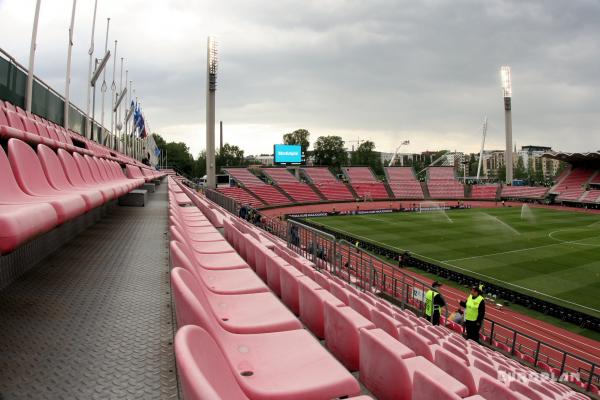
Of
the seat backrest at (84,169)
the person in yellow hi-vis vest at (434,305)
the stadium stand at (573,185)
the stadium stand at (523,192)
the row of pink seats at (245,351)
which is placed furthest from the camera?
the stadium stand at (523,192)

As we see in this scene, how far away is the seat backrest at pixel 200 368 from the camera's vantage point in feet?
3.21

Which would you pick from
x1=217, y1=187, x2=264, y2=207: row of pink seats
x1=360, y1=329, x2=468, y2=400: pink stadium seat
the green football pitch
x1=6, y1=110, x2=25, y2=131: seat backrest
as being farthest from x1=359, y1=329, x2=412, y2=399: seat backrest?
x1=217, y1=187, x2=264, y2=207: row of pink seats

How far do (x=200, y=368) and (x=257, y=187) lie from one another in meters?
52.2

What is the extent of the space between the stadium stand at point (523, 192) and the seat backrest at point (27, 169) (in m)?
67.4

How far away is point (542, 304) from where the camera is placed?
15531 mm

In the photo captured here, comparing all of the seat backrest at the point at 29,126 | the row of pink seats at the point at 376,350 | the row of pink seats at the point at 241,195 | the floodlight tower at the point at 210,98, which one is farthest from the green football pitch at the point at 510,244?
the seat backrest at the point at 29,126

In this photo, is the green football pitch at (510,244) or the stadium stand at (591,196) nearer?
the green football pitch at (510,244)

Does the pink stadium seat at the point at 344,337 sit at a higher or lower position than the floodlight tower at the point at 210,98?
lower

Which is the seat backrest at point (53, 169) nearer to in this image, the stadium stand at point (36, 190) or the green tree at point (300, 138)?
the stadium stand at point (36, 190)

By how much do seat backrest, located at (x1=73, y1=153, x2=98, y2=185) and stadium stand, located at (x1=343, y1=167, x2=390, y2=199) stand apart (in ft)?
175

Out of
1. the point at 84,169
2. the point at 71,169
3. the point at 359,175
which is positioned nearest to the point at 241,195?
the point at 359,175

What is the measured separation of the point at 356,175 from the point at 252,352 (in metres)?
65.1

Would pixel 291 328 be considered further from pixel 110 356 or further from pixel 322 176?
pixel 322 176

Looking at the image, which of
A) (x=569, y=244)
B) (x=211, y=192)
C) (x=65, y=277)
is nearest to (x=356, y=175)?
(x=569, y=244)
